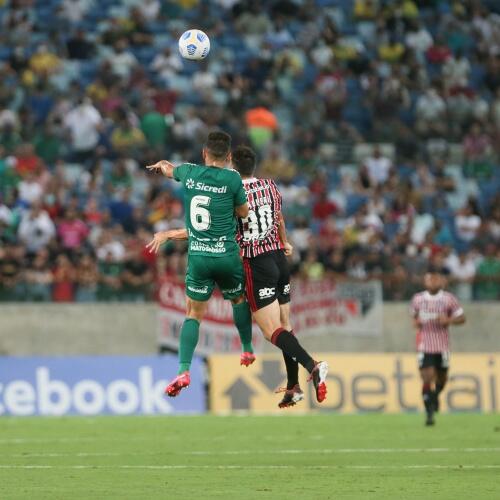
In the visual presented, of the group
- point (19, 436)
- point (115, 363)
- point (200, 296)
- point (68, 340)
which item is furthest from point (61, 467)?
point (68, 340)

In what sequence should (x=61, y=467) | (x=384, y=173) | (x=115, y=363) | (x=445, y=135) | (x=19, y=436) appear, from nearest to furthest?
(x=61, y=467) → (x=19, y=436) → (x=115, y=363) → (x=384, y=173) → (x=445, y=135)

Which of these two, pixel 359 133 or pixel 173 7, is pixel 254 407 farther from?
pixel 173 7

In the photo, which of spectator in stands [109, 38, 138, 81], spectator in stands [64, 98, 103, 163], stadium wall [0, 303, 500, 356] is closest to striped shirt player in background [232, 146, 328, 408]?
stadium wall [0, 303, 500, 356]

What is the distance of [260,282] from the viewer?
46.2 feet

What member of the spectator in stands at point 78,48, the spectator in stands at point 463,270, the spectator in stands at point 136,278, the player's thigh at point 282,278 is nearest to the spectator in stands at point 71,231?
the spectator in stands at point 136,278

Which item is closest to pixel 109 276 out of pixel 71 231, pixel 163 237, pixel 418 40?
pixel 71 231

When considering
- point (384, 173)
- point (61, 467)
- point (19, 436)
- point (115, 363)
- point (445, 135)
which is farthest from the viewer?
point (445, 135)

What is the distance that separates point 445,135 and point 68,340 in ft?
33.6

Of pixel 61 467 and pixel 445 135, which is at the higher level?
pixel 445 135

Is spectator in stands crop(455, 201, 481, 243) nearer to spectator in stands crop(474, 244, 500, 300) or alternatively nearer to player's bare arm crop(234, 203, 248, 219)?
spectator in stands crop(474, 244, 500, 300)

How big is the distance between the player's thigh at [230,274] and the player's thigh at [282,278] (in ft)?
1.64

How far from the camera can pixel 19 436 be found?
18156 millimetres

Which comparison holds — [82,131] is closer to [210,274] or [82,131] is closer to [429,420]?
[429,420]

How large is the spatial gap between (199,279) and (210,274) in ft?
0.40
